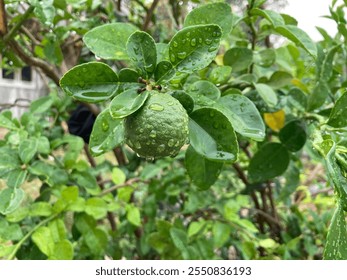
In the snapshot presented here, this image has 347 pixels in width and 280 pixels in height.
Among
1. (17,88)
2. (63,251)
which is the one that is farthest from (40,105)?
(17,88)

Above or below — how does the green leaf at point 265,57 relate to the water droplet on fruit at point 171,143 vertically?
below

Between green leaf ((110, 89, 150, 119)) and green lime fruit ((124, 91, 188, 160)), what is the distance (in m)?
0.01

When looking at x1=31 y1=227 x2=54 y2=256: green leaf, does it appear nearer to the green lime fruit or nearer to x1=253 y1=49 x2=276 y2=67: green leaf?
the green lime fruit

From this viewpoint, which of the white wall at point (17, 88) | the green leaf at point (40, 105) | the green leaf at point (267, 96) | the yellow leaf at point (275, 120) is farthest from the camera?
the white wall at point (17, 88)

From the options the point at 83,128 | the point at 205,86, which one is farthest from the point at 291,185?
the point at 205,86

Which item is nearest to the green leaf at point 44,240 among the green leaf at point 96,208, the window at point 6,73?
the green leaf at point 96,208

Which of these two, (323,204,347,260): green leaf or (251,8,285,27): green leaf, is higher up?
(251,8,285,27): green leaf

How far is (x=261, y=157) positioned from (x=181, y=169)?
60 cm

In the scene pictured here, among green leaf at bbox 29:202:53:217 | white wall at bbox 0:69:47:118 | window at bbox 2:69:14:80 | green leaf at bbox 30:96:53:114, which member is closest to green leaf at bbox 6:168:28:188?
green leaf at bbox 29:202:53:217

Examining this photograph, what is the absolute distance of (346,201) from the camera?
543 mm

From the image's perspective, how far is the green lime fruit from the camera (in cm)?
53

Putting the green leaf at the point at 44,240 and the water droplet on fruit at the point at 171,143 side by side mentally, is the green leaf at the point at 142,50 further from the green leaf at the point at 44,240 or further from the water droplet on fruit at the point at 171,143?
the green leaf at the point at 44,240

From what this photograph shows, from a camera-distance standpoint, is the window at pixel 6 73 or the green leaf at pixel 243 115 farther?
the window at pixel 6 73

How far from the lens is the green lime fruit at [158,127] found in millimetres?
529
